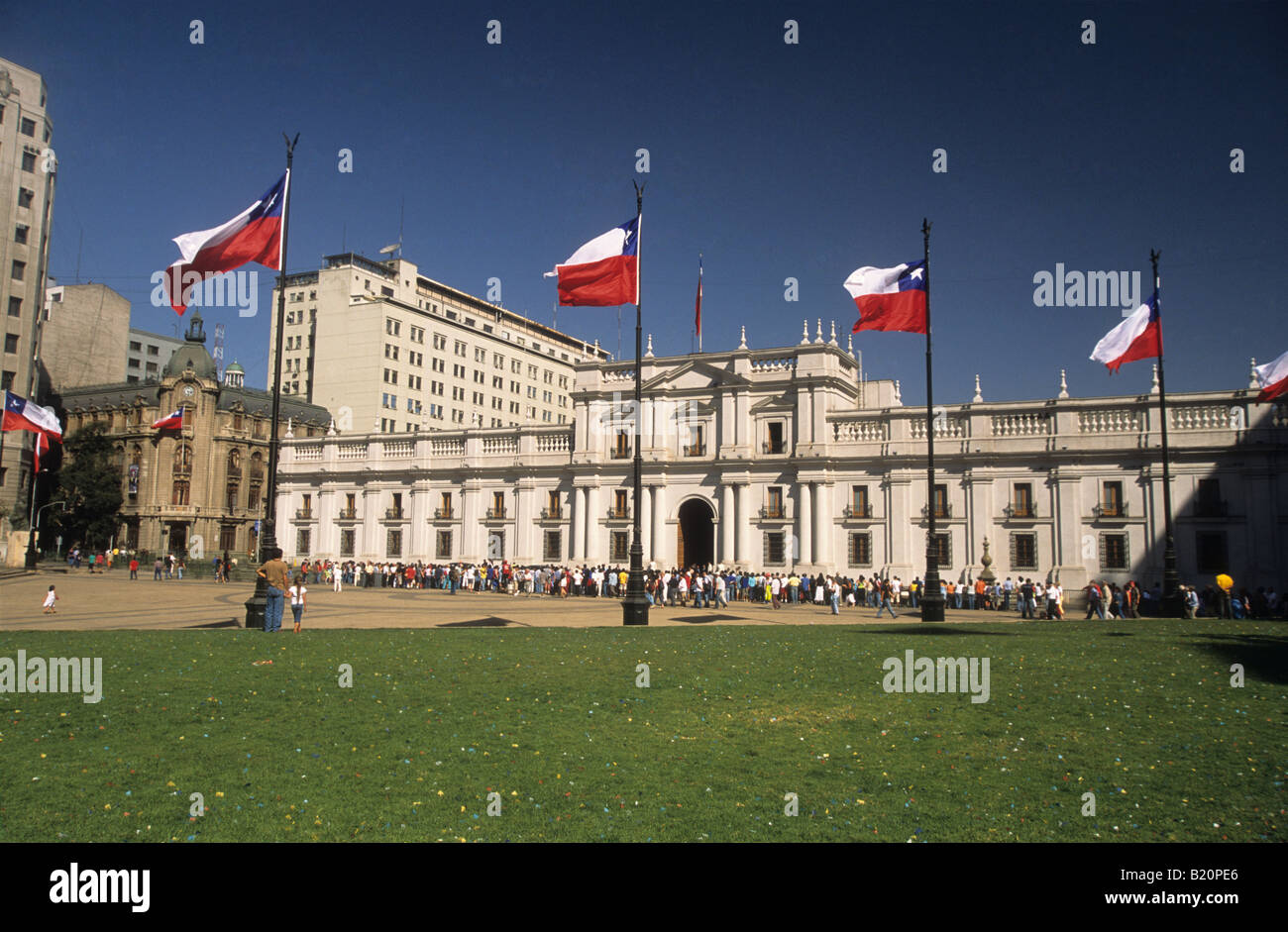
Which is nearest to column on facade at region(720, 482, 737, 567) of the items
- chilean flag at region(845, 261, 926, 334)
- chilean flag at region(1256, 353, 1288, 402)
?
chilean flag at region(845, 261, 926, 334)

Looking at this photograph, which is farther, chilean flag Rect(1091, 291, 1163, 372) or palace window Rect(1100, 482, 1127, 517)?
palace window Rect(1100, 482, 1127, 517)

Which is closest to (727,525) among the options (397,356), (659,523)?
(659,523)

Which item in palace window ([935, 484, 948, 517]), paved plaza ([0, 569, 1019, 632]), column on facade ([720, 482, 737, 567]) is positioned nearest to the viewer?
paved plaza ([0, 569, 1019, 632])

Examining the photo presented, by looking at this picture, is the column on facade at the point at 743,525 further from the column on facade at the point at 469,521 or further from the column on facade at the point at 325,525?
the column on facade at the point at 325,525

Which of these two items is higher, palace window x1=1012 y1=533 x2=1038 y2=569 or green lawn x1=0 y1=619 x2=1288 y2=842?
palace window x1=1012 y1=533 x2=1038 y2=569

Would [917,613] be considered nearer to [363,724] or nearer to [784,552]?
[784,552]

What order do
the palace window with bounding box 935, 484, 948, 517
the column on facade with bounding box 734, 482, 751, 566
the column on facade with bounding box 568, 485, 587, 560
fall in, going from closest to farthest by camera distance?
the palace window with bounding box 935, 484, 948, 517 < the column on facade with bounding box 734, 482, 751, 566 < the column on facade with bounding box 568, 485, 587, 560

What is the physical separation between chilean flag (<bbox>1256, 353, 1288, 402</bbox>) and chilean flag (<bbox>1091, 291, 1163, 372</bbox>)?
3421 millimetres

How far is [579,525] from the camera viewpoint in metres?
55.8

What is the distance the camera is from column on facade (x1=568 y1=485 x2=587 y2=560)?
182ft

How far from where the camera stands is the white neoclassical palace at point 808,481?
40875 mm

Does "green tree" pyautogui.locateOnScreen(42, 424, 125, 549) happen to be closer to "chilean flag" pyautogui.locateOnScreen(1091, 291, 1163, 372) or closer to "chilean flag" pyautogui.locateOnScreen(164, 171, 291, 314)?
"chilean flag" pyautogui.locateOnScreen(164, 171, 291, 314)

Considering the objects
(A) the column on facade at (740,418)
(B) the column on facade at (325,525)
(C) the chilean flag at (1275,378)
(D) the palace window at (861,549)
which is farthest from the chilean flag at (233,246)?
(B) the column on facade at (325,525)
